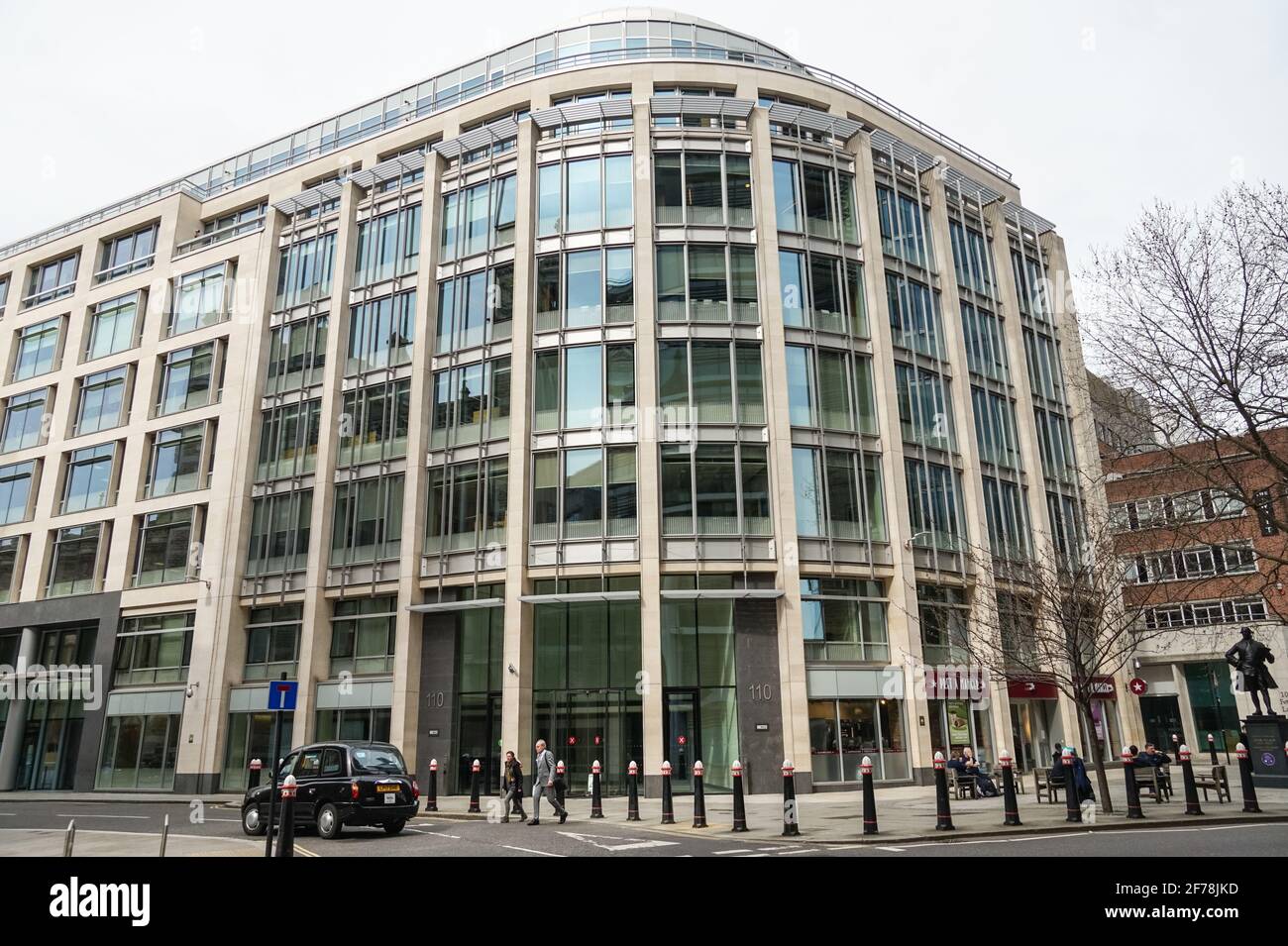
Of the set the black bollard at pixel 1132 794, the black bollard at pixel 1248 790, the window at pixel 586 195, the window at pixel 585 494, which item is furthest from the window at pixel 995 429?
the black bollard at pixel 1132 794

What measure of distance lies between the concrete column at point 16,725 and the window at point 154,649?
6539 mm

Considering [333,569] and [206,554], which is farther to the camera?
[206,554]

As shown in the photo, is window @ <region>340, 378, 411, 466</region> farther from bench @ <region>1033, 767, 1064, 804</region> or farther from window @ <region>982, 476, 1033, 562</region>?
bench @ <region>1033, 767, 1064, 804</region>

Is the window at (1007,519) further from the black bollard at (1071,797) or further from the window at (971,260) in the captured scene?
the black bollard at (1071,797)

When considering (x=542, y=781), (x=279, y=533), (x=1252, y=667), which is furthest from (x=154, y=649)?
(x=1252, y=667)

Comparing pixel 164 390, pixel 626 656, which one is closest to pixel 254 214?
pixel 164 390

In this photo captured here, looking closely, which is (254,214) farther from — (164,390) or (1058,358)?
(1058,358)

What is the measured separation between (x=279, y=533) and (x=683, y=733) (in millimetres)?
17796

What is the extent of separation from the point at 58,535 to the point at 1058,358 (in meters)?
46.5

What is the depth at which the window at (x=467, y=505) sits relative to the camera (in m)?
29.0

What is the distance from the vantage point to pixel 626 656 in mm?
27297

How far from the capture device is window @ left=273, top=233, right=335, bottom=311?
117ft

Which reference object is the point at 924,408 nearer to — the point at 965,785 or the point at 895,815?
the point at 965,785

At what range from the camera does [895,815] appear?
59.7ft
